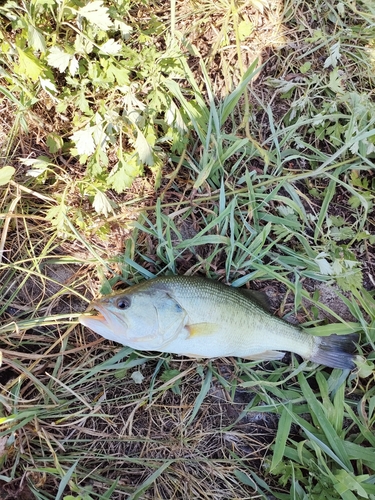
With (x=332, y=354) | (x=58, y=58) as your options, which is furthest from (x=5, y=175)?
(x=332, y=354)

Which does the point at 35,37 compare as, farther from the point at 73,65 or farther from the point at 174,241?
the point at 174,241

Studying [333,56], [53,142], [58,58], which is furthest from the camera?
[333,56]

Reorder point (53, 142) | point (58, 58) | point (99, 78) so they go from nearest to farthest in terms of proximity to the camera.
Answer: point (58, 58)
point (99, 78)
point (53, 142)

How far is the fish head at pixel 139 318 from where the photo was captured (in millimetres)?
2518

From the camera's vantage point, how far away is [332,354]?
9.47 ft

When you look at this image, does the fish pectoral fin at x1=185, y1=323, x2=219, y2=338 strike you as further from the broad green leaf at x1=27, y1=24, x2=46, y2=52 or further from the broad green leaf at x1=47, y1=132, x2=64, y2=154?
the broad green leaf at x1=27, y1=24, x2=46, y2=52

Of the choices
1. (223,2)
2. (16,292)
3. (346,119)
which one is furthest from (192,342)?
(223,2)

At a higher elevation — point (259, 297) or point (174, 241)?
point (174, 241)

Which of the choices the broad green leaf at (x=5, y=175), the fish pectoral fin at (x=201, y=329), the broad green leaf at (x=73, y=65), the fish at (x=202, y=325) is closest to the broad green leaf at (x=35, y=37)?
the broad green leaf at (x=73, y=65)

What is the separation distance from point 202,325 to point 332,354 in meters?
1.00

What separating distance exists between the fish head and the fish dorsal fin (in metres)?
0.55

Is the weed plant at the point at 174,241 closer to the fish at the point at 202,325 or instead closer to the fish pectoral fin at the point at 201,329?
the fish at the point at 202,325

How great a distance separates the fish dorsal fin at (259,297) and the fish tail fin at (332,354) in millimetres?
428

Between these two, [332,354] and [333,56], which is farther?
[333,56]
